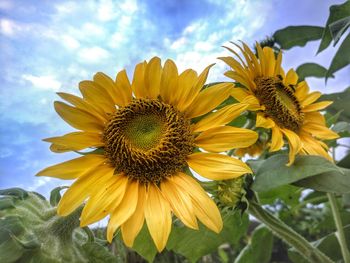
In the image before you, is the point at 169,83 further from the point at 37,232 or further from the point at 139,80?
the point at 37,232

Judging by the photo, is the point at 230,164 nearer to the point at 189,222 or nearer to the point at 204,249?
the point at 189,222

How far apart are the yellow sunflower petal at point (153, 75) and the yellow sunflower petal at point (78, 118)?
0.28ft

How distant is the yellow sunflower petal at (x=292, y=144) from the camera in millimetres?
672

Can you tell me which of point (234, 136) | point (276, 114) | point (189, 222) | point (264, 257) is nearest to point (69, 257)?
point (189, 222)

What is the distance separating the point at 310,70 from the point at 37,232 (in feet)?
2.59

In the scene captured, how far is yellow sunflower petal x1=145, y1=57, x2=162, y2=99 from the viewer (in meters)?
0.62

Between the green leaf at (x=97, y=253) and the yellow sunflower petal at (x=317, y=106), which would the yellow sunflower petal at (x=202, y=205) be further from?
the yellow sunflower petal at (x=317, y=106)

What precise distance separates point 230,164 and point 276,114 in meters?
0.22

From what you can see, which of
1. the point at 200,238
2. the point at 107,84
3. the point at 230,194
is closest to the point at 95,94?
the point at 107,84

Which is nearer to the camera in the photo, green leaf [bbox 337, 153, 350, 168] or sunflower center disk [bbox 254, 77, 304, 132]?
sunflower center disk [bbox 254, 77, 304, 132]

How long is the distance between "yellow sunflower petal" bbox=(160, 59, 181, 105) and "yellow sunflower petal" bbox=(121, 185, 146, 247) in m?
0.15

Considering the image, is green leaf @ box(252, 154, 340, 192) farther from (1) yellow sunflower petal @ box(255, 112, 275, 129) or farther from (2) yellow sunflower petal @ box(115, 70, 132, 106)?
(2) yellow sunflower petal @ box(115, 70, 132, 106)

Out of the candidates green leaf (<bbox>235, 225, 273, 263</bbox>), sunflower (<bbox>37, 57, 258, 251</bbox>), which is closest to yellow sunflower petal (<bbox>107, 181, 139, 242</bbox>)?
sunflower (<bbox>37, 57, 258, 251</bbox>)

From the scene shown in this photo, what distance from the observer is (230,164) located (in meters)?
0.59
